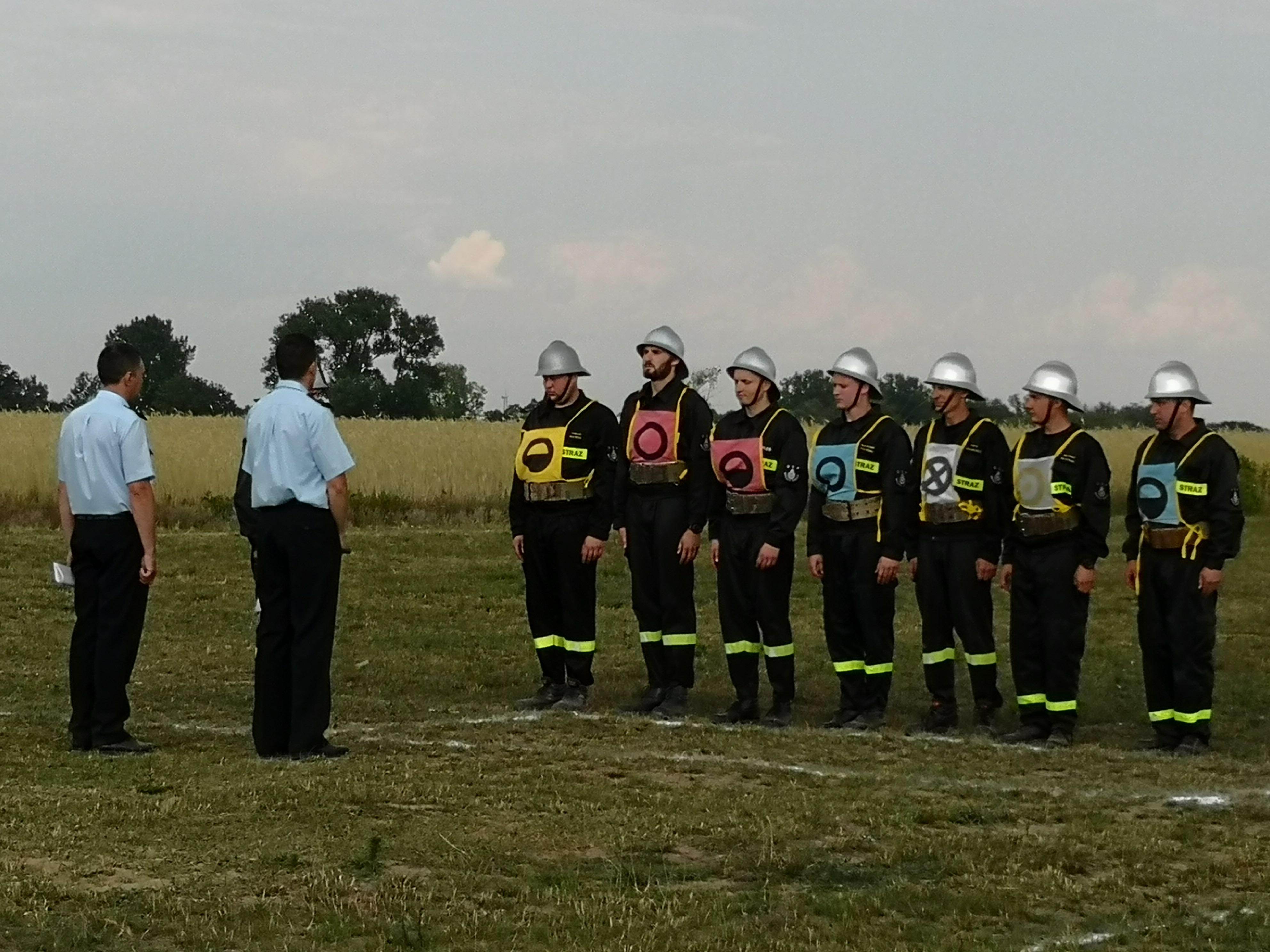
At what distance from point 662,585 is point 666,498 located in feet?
1.75

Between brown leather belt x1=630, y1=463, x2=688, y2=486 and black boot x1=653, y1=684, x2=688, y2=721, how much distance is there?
1317 mm

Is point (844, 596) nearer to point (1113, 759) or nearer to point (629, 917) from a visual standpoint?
point (1113, 759)

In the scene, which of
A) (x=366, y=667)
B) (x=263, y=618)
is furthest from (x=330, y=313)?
(x=263, y=618)

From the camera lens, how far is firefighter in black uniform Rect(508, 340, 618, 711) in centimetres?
1141

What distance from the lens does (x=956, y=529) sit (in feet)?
36.7

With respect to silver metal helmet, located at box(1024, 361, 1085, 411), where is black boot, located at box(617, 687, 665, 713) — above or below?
below

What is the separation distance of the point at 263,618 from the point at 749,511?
3150 millimetres

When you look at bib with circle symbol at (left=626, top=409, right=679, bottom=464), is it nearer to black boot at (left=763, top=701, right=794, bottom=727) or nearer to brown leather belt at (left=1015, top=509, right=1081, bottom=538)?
black boot at (left=763, top=701, right=794, bottom=727)

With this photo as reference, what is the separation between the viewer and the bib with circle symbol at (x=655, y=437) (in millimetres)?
11328

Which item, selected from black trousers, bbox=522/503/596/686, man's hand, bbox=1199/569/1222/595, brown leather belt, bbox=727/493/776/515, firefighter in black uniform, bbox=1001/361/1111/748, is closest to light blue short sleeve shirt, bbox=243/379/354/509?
black trousers, bbox=522/503/596/686

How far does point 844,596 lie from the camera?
1147cm

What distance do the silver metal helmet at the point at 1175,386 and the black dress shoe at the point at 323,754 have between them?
4903mm

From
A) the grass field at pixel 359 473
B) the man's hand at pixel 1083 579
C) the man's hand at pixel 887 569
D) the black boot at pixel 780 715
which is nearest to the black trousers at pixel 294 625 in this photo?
the black boot at pixel 780 715

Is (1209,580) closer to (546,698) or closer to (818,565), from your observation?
(818,565)
